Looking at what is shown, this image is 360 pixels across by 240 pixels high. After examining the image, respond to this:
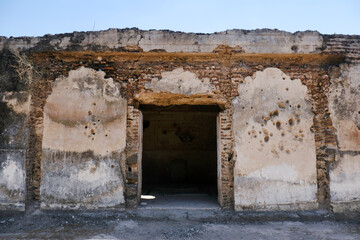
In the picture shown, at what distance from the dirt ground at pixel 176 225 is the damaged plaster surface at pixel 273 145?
11.4 inches

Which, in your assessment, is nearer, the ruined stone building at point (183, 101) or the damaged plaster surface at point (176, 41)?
the ruined stone building at point (183, 101)

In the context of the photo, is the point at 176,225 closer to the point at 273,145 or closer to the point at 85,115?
the point at 273,145

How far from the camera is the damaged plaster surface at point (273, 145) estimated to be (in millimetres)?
4277

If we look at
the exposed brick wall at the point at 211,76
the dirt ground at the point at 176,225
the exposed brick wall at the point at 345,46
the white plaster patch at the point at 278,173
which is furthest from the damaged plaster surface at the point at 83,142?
the exposed brick wall at the point at 345,46

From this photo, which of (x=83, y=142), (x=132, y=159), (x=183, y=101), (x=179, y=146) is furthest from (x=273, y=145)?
(x=179, y=146)

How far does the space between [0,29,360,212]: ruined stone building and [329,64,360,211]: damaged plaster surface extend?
17 mm

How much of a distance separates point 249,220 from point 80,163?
281cm

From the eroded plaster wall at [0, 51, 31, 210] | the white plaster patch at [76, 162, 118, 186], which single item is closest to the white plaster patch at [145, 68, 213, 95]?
the white plaster patch at [76, 162, 118, 186]

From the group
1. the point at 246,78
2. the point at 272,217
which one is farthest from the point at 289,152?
the point at 246,78

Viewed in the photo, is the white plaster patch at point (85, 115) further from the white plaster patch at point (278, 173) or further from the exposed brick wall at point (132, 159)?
the white plaster patch at point (278, 173)

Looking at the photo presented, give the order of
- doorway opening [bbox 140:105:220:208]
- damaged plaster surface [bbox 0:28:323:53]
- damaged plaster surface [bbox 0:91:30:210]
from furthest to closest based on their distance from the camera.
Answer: doorway opening [bbox 140:105:220:208], damaged plaster surface [bbox 0:28:323:53], damaged plaster surface [bbox 0:91:30:210]

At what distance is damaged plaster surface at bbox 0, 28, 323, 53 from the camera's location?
14.3 ft

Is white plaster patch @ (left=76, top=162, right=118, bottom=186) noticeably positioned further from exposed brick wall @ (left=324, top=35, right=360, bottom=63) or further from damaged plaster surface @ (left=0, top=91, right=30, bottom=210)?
exposed brick wall @ (left=324, top=35, right=360, bottom=63)

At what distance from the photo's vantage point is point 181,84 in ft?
14.6
